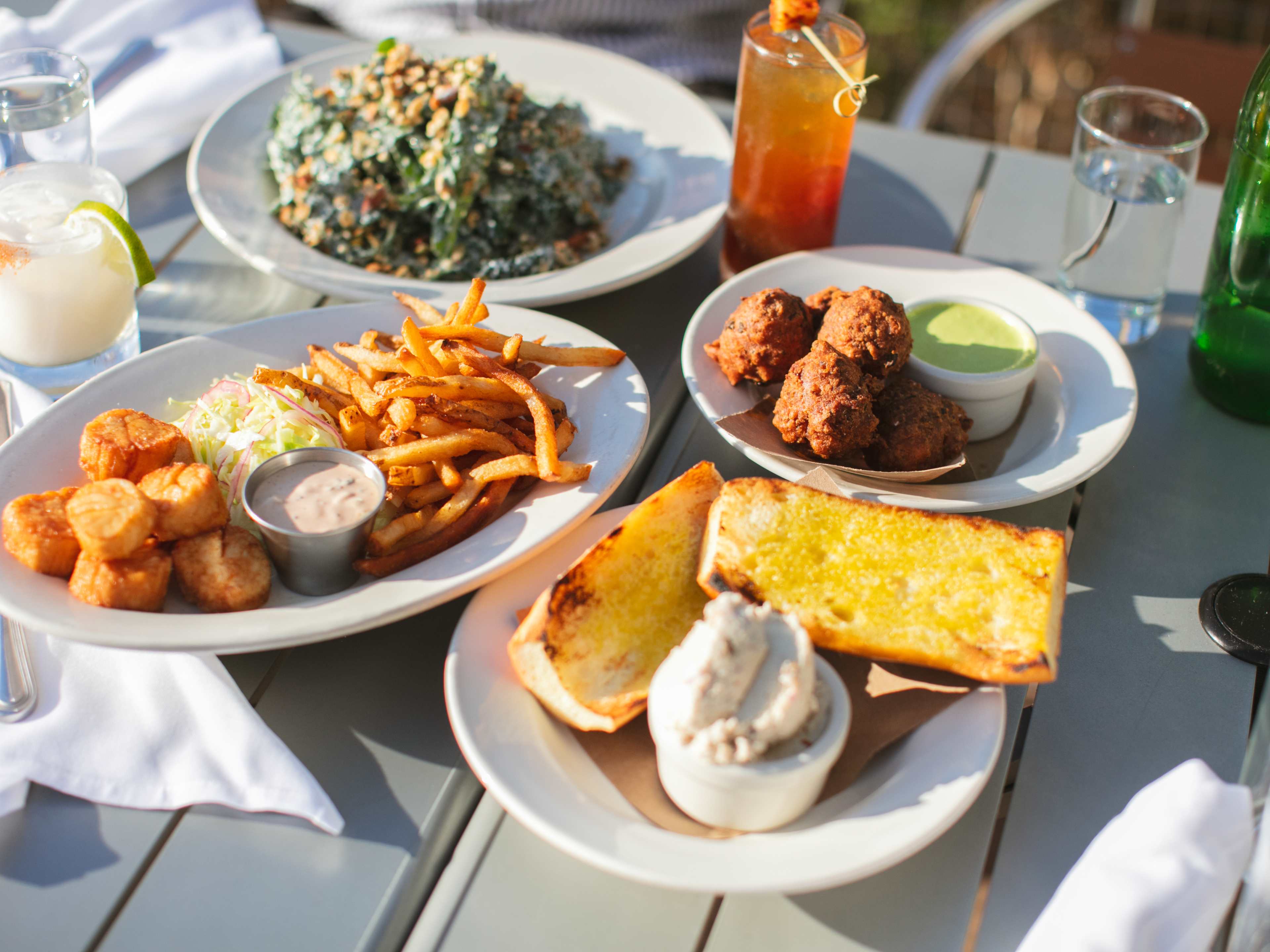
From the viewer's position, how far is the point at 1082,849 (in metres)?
1.64

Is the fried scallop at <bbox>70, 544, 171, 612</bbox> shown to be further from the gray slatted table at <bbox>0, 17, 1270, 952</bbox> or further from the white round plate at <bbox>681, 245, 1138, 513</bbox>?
the white round plate at <bbox>681, 245, 1138, 513</bbox>

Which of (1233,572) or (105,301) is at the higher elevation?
(105,301)

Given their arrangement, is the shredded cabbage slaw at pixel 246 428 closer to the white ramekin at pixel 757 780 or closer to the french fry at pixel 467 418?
the french fry at pixel 467 418

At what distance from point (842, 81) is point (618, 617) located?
1537 mm

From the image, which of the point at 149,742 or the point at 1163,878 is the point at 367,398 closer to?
the point at 149,742

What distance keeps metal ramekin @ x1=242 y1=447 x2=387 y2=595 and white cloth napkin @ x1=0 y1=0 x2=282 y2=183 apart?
6.11 ft

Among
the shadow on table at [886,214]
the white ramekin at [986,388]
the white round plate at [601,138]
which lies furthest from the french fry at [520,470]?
the shadow on table at [886,214]

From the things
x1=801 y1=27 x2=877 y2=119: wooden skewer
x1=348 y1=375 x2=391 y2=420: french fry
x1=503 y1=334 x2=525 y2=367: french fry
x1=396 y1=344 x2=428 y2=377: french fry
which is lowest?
x1=348 y1=375 x2=391 y2=420: french fry

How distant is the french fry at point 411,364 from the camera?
211cm

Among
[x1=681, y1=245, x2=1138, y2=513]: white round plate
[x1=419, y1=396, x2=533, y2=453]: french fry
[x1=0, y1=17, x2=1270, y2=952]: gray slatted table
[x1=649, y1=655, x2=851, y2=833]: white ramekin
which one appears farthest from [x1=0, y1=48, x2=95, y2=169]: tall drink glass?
[x1=649, y1=655, x2=851, y2=833]: white ramekin

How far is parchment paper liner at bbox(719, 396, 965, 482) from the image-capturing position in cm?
204

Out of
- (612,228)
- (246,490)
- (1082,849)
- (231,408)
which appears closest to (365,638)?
(246,490)

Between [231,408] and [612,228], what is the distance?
1.30m

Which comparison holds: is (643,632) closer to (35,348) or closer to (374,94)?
(35,348)
